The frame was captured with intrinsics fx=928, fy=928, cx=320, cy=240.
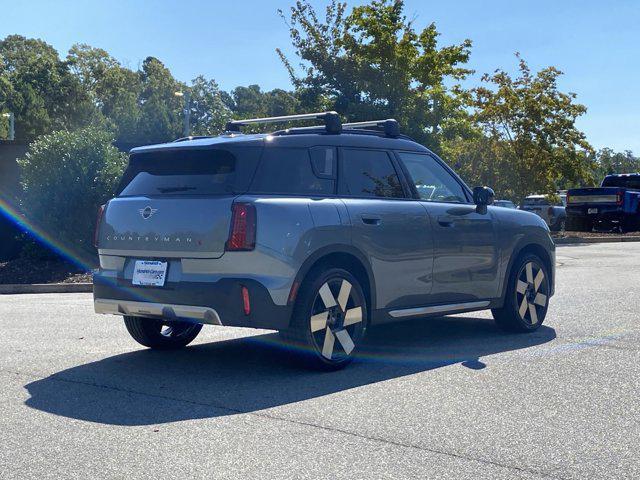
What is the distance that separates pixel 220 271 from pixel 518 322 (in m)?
3.46

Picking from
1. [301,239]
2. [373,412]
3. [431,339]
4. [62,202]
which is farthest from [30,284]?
[373,412]

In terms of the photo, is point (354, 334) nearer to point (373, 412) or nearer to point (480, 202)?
point (373, 412)

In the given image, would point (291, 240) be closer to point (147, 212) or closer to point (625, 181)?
point (147, 212)

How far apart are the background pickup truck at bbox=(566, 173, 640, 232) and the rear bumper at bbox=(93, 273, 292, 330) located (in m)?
30.2

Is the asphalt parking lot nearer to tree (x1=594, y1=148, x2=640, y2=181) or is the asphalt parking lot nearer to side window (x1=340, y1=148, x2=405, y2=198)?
side window (x1=340, y1=148, x2=405, y2=198)

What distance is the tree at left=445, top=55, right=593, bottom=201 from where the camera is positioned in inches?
1398

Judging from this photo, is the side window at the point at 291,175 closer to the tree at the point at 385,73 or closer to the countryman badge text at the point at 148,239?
the countryman badge text at the point at 148,239

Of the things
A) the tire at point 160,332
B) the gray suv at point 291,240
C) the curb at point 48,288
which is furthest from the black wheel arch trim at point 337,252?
the curb at point 48,288

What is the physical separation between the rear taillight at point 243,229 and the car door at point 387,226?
0.93 meters

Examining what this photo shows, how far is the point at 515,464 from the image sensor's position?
456 centimetres

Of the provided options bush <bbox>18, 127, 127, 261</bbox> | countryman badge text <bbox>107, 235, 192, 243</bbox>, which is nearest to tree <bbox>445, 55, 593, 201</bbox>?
bush <bbox>18, 127, 127, 261</bbox>

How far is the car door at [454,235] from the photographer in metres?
7.91

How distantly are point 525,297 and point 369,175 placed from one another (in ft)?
7.54

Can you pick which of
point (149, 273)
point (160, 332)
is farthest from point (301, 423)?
point (160, 332)
